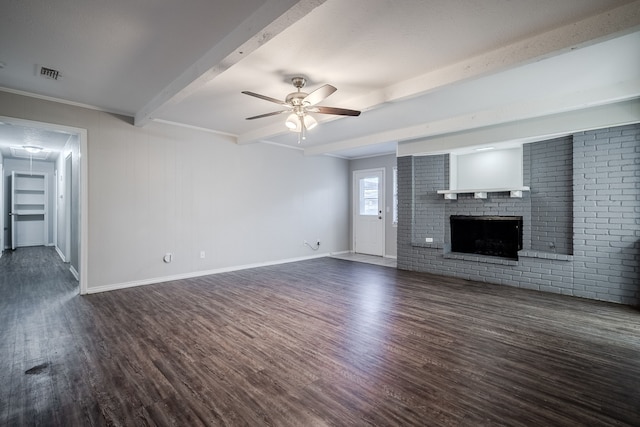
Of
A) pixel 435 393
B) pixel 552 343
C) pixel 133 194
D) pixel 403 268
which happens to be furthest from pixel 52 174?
pixel 552 343

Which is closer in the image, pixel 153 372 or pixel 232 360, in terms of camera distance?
pixel 153 372

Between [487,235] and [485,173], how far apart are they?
3.65 ft

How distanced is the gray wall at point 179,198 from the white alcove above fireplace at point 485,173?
3237 millimetres

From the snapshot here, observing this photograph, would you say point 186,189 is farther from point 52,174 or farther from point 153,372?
point 52,174

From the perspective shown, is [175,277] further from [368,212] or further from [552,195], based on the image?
[552,195]

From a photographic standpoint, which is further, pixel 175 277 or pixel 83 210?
Result: pixel 175 277

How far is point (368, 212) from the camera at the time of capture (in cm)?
784

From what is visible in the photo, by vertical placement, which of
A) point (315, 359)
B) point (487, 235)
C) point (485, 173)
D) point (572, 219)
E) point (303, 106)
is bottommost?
point (315, 359)

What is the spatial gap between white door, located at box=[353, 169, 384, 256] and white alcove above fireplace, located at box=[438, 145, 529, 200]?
84.5 inches

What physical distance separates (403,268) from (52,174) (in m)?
10.4

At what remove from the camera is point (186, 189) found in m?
5.14

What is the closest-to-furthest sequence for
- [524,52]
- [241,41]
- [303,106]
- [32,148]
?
[241,41] < [524,52] < [303,106] < [32,148]

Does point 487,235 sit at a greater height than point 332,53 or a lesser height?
lesser

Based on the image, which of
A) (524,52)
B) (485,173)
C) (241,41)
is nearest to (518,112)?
(485,173)
